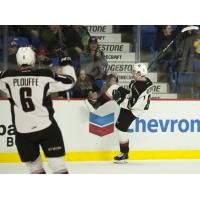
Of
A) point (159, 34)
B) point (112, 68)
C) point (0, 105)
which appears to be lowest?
point (0, 105)

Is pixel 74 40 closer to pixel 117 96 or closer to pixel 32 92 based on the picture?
pixel 117 96

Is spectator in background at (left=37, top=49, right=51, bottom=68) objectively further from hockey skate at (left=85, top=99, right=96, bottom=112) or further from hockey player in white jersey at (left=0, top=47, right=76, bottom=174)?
hockey player in white jersey at (left=0, top=47, right=76, bottom=174)

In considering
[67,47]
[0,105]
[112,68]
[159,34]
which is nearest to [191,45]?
[159,34]

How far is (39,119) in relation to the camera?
14.3 ft

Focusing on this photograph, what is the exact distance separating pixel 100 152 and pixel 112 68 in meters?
0.94

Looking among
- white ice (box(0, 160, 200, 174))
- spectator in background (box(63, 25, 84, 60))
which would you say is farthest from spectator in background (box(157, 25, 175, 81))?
white ice (box(0, 160, 200, 174))

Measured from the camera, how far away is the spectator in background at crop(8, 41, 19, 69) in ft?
17.9

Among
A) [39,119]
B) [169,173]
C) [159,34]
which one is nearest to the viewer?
[39,119]

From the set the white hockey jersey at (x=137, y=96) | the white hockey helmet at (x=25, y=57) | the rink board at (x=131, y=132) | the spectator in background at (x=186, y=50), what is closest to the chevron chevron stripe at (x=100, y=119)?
the rink board at (x=131, y=132)

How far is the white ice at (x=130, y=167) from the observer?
506 centimetres

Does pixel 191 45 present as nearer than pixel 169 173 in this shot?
No
